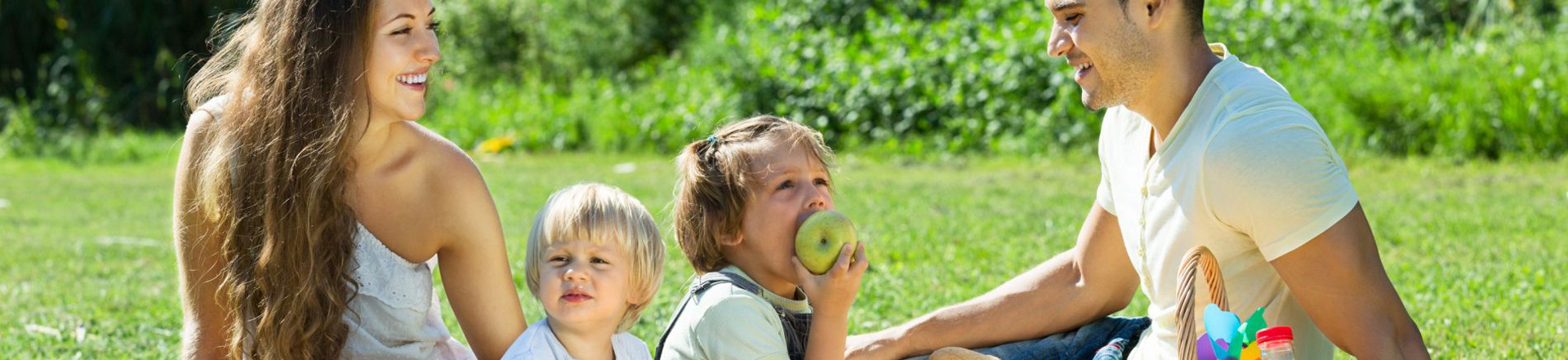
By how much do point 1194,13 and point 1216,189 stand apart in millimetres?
369

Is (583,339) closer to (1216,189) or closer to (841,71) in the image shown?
(1216,189)

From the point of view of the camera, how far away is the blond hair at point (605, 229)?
2.97 m

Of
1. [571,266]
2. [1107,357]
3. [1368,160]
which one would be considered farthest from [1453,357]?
[1368,160]

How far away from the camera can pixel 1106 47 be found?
278 centimetres

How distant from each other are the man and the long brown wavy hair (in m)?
1.36

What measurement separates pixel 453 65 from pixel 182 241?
1266 cm

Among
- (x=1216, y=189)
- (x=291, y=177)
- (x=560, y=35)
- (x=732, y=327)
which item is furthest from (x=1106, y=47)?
(x=560, y=35)

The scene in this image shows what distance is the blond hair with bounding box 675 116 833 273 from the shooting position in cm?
302

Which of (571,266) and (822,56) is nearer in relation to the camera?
(571,266)

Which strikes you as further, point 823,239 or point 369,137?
point 369,137

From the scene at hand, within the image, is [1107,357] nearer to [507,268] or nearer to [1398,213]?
[507,268]

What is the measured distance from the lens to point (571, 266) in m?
2.98

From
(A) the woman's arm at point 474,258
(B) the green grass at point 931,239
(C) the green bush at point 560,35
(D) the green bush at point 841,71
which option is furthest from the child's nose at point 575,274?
(C) the green bush at point 560,35

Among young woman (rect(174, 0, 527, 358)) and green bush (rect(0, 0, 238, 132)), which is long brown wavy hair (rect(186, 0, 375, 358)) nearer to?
young woman (rect(174, 0, 527, 358))
